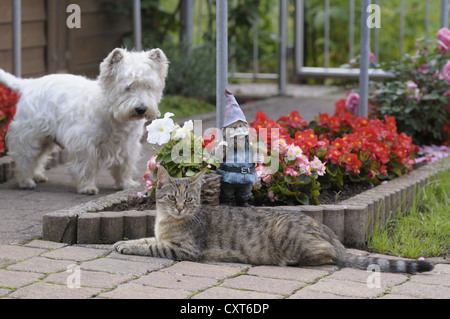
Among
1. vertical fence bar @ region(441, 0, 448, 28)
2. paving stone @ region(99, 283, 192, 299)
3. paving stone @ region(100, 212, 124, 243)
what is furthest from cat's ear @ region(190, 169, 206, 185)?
vertical fence bar @ region(441, 0, 448, 28)

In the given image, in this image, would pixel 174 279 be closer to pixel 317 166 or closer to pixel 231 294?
pixel 231 294

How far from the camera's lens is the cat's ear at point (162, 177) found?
411cm

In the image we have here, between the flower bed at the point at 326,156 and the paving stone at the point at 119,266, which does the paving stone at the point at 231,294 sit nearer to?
the paving stone at the point at 119,266

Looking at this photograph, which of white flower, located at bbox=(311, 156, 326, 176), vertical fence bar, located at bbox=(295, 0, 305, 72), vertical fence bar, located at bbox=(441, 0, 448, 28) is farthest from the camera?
vertical fence bar, located at bbox=(295, 0, 305, 72)

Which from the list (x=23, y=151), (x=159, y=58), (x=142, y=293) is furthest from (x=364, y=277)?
(x=23, y=151)

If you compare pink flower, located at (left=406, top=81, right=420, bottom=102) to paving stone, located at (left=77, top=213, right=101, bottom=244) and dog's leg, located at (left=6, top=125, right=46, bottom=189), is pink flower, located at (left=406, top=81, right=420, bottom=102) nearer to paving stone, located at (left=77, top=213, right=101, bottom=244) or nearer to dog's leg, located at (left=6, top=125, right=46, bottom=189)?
dog's leg, located at (left=6, top=125, right=46, bottom=189)

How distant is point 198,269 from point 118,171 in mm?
1974

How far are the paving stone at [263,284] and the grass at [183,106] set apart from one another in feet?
14.3

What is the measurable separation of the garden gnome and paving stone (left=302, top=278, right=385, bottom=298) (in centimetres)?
88

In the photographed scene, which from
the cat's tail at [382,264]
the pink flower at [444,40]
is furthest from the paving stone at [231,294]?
the pink flower at [444,40]

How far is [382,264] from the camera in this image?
389cm

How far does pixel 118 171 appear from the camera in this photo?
5609mm

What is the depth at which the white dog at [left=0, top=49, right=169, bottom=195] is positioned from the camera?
17.1 ft
